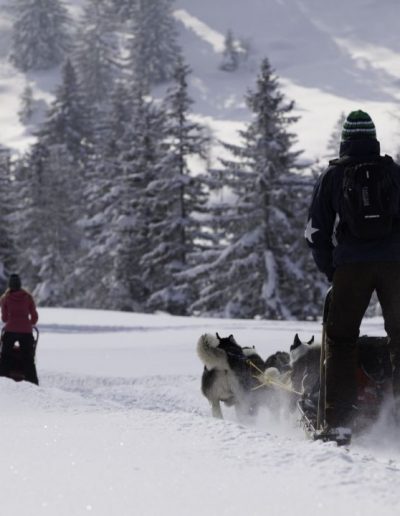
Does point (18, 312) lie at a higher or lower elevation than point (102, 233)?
lower

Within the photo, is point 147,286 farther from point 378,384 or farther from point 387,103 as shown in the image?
point 387,103

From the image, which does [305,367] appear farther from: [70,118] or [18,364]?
[70,118]

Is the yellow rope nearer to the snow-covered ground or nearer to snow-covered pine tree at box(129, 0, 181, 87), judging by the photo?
the snow-covered ground

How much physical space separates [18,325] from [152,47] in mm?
92272

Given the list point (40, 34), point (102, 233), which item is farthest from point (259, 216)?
point (40, 34)

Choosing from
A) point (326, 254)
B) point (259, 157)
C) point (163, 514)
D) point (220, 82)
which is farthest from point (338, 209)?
point (220, 82)

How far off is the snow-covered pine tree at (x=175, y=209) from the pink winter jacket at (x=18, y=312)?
2373 centimetres

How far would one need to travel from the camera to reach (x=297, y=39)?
111 m

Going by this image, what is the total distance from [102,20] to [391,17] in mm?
44481

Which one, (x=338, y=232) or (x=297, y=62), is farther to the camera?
(x=297, y=62)

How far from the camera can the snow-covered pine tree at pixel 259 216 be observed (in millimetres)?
29094

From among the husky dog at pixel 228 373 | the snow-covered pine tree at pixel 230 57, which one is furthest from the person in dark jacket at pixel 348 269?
the snow-covered pine tree at pixel 230 57

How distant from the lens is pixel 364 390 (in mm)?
5098

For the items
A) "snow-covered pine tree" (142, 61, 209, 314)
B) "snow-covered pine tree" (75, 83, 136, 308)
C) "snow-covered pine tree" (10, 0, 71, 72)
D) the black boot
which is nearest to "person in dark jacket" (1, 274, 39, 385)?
the black boot
